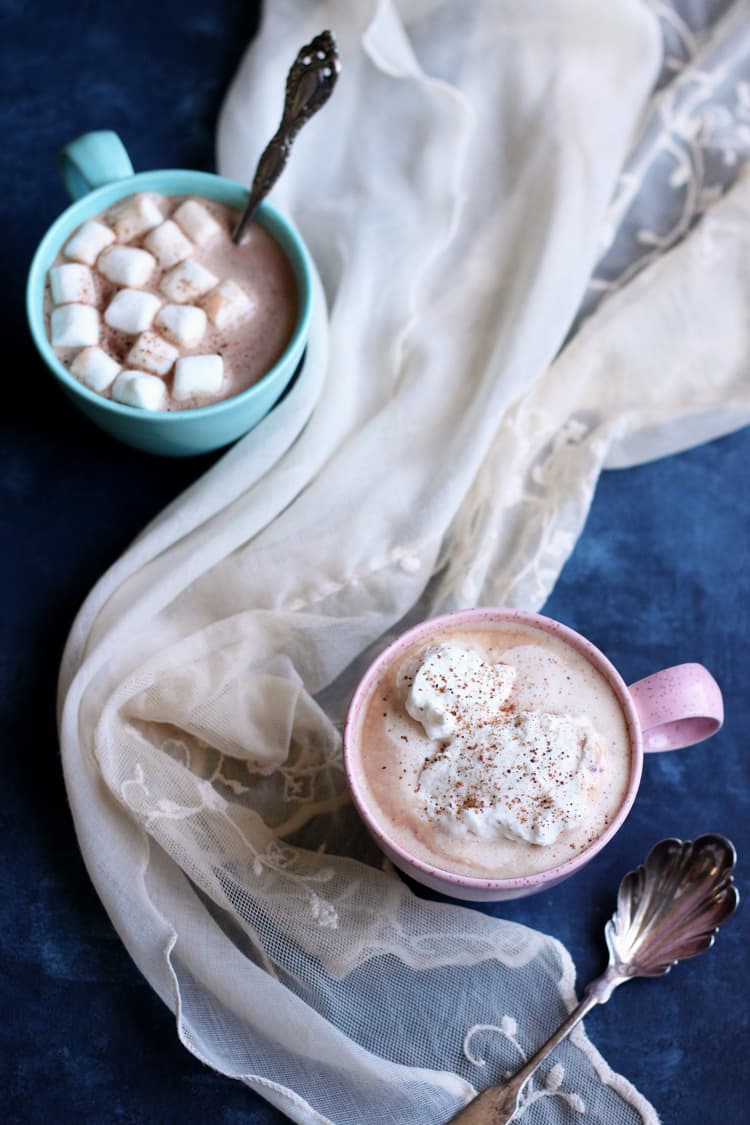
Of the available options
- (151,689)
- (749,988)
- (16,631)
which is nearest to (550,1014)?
(749,988)

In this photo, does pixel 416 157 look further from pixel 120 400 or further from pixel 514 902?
pixel 514 902

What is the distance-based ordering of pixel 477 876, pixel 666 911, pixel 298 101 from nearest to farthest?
1. pixel 477 876
2. pixel 666 911
3. pixel 298 101

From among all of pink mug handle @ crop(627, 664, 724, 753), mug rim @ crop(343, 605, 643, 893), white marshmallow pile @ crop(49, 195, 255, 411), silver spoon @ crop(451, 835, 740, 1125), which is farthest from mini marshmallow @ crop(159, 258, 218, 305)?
silver spoon @ crop(451, 835, 740, 1125)

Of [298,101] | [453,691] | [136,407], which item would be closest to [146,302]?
[136,407]

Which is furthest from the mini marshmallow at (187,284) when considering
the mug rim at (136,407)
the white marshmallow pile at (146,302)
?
the mug rim at (136,407)

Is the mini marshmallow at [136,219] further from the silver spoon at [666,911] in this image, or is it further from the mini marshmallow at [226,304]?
the silver spoon at [666,911]

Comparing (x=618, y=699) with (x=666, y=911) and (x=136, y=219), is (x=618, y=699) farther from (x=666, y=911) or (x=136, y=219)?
(x=136, y=219)

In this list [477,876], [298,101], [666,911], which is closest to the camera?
[477,876]
